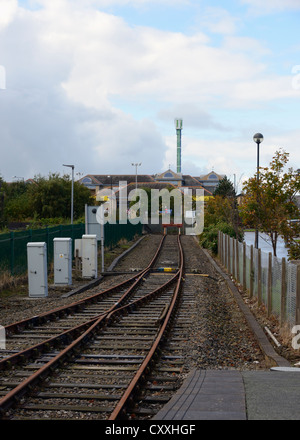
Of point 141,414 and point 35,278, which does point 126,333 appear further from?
point 35,278

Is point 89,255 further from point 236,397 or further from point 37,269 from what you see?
point 236,397

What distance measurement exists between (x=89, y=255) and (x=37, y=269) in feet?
17.1

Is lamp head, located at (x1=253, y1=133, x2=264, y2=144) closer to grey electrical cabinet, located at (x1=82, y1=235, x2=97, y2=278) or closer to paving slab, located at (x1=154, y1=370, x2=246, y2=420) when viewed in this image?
grey electrical cabinet, located at (x1=82, y1=235, x2=97, y2=278)

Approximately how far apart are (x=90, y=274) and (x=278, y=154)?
900cm

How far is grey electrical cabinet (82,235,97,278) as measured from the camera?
21328 millimetres

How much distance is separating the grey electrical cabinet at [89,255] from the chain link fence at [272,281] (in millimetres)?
5547

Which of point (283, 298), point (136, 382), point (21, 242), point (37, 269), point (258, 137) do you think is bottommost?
point (136, 382)

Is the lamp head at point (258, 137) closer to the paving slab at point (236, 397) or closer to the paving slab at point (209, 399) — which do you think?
the paving slab at point (236, 397)

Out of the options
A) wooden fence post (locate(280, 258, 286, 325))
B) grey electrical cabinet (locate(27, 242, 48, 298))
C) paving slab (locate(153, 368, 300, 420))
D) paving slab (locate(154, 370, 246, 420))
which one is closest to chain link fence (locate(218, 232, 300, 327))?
wooden fence post (locate(280, 258, 286, 325))

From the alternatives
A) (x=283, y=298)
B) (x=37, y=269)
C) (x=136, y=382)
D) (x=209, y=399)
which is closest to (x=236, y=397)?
(x=209, y=399)

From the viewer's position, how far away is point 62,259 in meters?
18.7

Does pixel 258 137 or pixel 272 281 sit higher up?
pixel 258 137

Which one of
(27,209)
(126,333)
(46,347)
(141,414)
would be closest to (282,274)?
(126,333)

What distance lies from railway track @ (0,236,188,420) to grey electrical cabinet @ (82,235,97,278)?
24.3 feet
